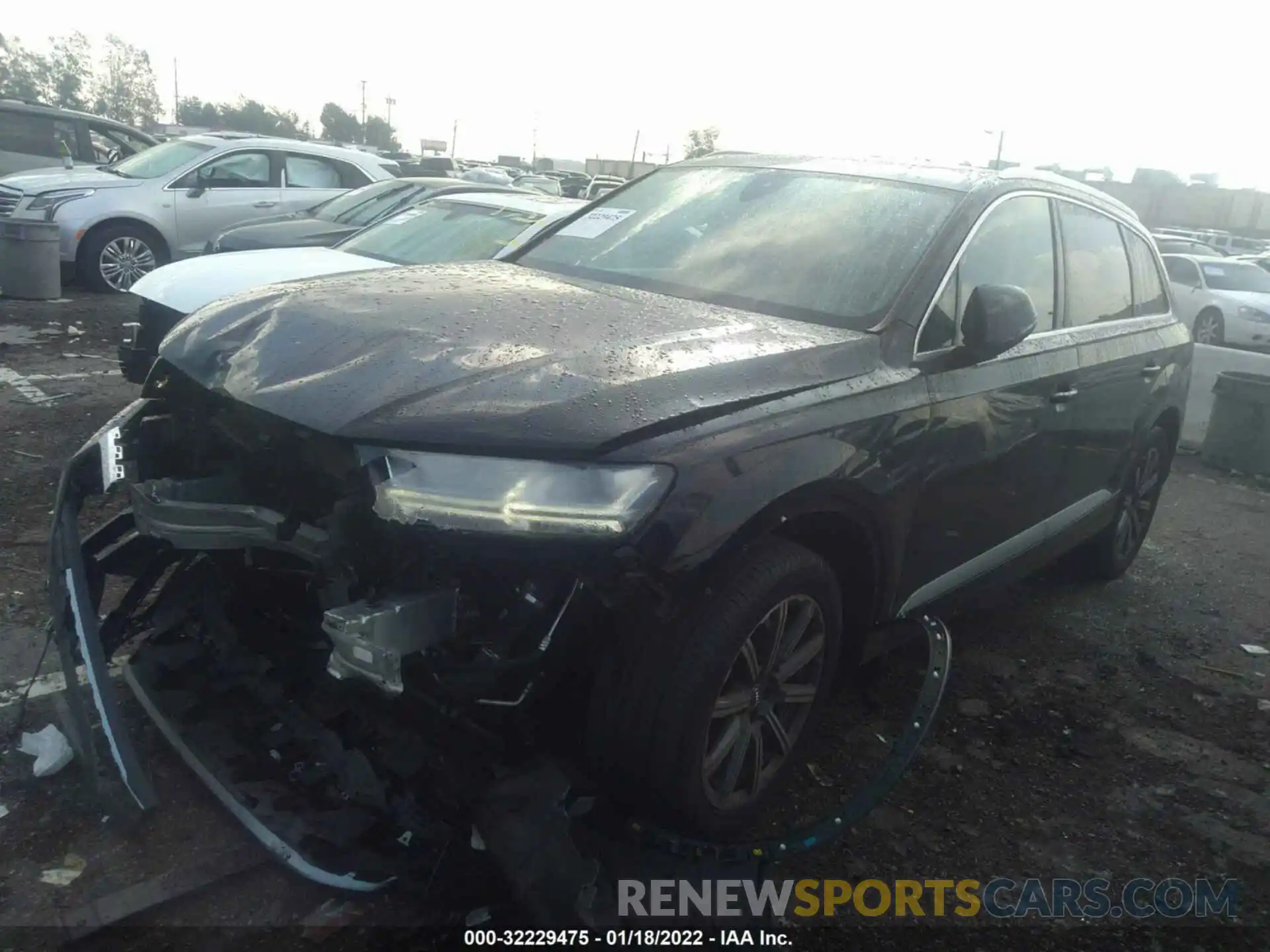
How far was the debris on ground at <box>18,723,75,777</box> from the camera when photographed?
279 centimetres

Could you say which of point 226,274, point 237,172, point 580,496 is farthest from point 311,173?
point 580,496

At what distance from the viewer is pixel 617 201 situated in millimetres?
4109

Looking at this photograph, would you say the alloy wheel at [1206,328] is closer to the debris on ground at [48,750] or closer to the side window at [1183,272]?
the side window at [1183,272]

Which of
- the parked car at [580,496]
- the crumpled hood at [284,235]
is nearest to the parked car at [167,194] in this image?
the crumpled hood at [284,235]

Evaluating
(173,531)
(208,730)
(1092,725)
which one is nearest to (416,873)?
(208,730)

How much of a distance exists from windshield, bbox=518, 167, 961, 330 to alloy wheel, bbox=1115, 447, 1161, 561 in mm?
2315

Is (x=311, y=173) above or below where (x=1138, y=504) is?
above

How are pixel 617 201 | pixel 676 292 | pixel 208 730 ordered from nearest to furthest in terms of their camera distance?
pixel 208 730 < pixel 676 292 < pixel 617 201

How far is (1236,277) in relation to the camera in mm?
15930

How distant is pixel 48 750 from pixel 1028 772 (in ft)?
9.88

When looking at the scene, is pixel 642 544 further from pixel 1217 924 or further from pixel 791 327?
pixel 1217 924

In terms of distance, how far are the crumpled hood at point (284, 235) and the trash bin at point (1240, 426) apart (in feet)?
23.6

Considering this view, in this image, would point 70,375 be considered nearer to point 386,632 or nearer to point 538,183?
point 386,632

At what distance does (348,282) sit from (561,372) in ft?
3.54
